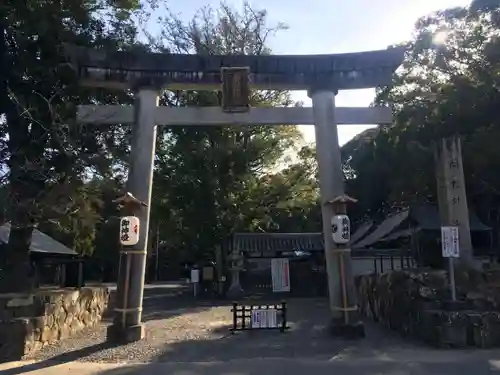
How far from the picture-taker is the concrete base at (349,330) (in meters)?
11.4

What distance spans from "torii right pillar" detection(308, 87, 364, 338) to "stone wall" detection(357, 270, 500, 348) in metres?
1.25

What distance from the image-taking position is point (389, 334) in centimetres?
1227

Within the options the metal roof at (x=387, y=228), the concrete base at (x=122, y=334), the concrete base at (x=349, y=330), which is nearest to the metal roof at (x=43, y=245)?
the concrete base at (x=122, y=334)

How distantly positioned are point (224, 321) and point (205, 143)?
1192 cm

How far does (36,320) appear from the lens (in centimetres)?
1047

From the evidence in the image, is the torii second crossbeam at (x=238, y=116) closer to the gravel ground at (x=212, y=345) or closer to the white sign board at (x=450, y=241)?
the white sign board at (x=450, y=241)

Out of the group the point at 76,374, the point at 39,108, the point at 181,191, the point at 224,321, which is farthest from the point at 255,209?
the point at 76,374

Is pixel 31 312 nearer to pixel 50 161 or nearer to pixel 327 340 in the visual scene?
pixel 50 161

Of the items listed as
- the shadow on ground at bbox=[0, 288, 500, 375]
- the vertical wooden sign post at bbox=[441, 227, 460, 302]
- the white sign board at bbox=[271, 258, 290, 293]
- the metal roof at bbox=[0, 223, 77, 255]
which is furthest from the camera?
the metal roof at bbox=[0, 223, 77, 255]

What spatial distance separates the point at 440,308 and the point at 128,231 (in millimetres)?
7211

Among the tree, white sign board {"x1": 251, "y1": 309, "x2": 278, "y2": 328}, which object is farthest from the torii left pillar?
white sign board {"x1": 251, "y1": 309, "x2": 278, "y2": 328}

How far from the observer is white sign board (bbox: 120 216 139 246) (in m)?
11.3

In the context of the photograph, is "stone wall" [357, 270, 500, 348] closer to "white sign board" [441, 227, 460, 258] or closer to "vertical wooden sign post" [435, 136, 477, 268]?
"vertical wooden sign post" [435, 136, 477, 268]

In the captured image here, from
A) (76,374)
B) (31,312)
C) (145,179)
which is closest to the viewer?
(76,374)
